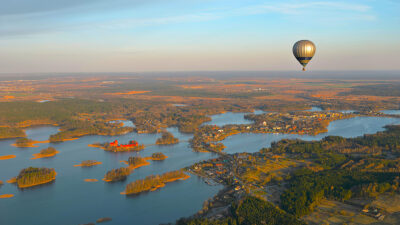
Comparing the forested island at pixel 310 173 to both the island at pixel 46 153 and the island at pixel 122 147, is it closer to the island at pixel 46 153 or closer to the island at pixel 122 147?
the island at pixel 122 147

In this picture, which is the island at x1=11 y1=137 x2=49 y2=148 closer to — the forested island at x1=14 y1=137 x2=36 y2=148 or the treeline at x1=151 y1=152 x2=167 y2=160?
the forested island at x1=14 y1=137 x2=36 y2=148

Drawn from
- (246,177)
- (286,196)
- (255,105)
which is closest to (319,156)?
(246,177)

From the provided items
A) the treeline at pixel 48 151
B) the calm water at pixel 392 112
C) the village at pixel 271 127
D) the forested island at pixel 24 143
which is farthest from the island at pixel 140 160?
the calm water at pixel 392 112

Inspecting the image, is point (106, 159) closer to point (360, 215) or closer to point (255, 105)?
point (360, 215)

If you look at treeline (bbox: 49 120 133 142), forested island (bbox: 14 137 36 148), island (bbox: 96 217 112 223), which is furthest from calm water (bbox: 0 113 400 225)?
treeline (bbox: 49 120 133 142)

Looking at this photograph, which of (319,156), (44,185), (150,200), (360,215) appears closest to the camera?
(360,215)

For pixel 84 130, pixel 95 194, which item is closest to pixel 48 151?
pixel 84 130
